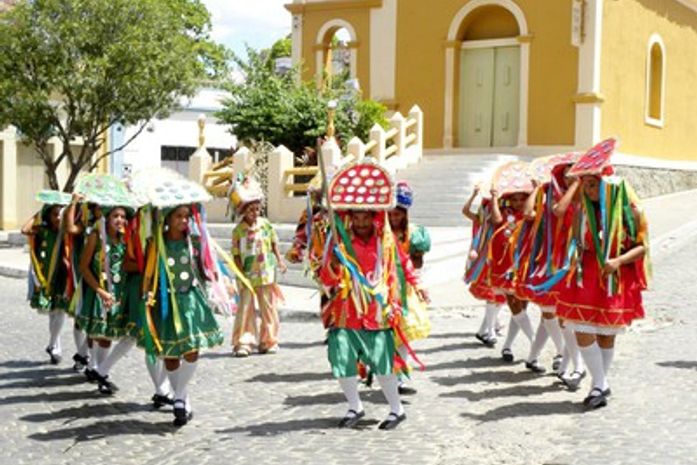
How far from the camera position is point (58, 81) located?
773 inches

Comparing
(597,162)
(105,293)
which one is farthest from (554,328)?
(105,293)

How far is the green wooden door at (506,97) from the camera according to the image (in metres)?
22.9

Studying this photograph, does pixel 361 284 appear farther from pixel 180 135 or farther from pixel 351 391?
pixel 180 135

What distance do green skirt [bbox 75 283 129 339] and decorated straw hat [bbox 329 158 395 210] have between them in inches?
70.1

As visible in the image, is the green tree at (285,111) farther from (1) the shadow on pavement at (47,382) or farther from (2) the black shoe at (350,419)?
(2) the black shoe at (350,419)

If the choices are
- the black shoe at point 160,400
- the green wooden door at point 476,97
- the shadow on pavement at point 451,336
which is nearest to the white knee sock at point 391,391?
the black shoe at point 160,400

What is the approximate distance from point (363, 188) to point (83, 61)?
584 inches

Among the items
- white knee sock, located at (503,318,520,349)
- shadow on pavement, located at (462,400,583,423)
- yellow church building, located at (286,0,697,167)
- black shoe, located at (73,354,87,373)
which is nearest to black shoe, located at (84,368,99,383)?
black shoe, located at (73,354,87,373)

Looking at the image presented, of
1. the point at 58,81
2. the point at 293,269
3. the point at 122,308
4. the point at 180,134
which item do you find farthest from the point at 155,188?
the point at 180,134

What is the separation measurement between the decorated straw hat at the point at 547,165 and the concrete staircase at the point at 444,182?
28.8ft

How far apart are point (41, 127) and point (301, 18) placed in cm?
818

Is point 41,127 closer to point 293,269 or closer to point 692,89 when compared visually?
point 293,269

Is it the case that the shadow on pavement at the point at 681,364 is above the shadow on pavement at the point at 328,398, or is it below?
above

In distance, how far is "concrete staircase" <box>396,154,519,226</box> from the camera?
→ 1781 cm
